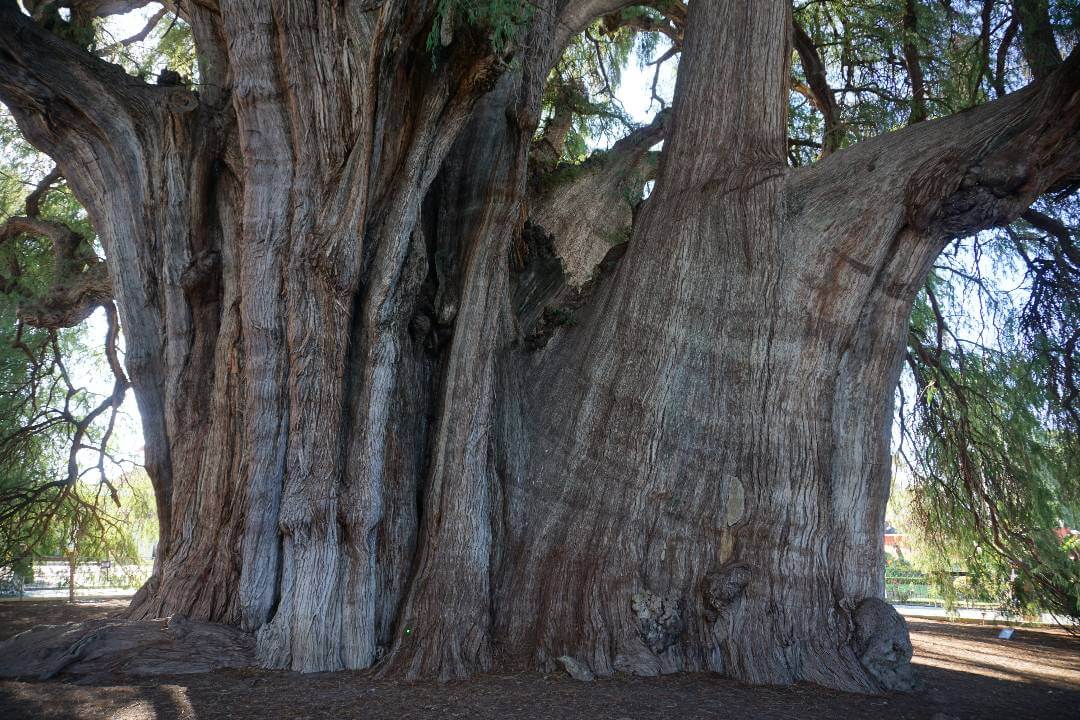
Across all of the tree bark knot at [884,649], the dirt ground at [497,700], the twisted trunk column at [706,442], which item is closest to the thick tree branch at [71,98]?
the twisted trunk column at [706,442]

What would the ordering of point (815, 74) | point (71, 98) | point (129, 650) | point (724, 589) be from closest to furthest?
point (129, 650), point (724, 589), point (71, 98), point (815, 74)

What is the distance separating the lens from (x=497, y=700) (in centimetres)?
362

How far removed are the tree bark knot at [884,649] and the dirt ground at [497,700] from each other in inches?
5.2

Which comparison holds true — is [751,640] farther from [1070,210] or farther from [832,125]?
[832,125]

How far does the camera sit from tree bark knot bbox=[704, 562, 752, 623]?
166 inches

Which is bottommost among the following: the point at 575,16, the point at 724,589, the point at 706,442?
the point at 724,589

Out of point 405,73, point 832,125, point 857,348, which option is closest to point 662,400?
point 857,348

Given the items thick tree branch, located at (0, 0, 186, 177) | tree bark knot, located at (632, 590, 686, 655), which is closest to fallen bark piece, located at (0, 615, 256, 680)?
tree bark knot, located at (632, 590, 686, 655)

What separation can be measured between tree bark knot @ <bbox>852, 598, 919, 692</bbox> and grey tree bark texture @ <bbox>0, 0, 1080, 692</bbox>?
0.01 metres

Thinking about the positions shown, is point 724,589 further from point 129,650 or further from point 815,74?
point 815,74

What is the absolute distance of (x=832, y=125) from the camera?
24.6ft

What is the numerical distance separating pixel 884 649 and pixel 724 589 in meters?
0.92

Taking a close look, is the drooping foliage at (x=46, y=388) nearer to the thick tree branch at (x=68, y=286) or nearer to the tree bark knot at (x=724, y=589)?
the thick tree branch at (x=68, y=286)

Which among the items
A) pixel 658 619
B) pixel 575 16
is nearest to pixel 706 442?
pixel 658 619
